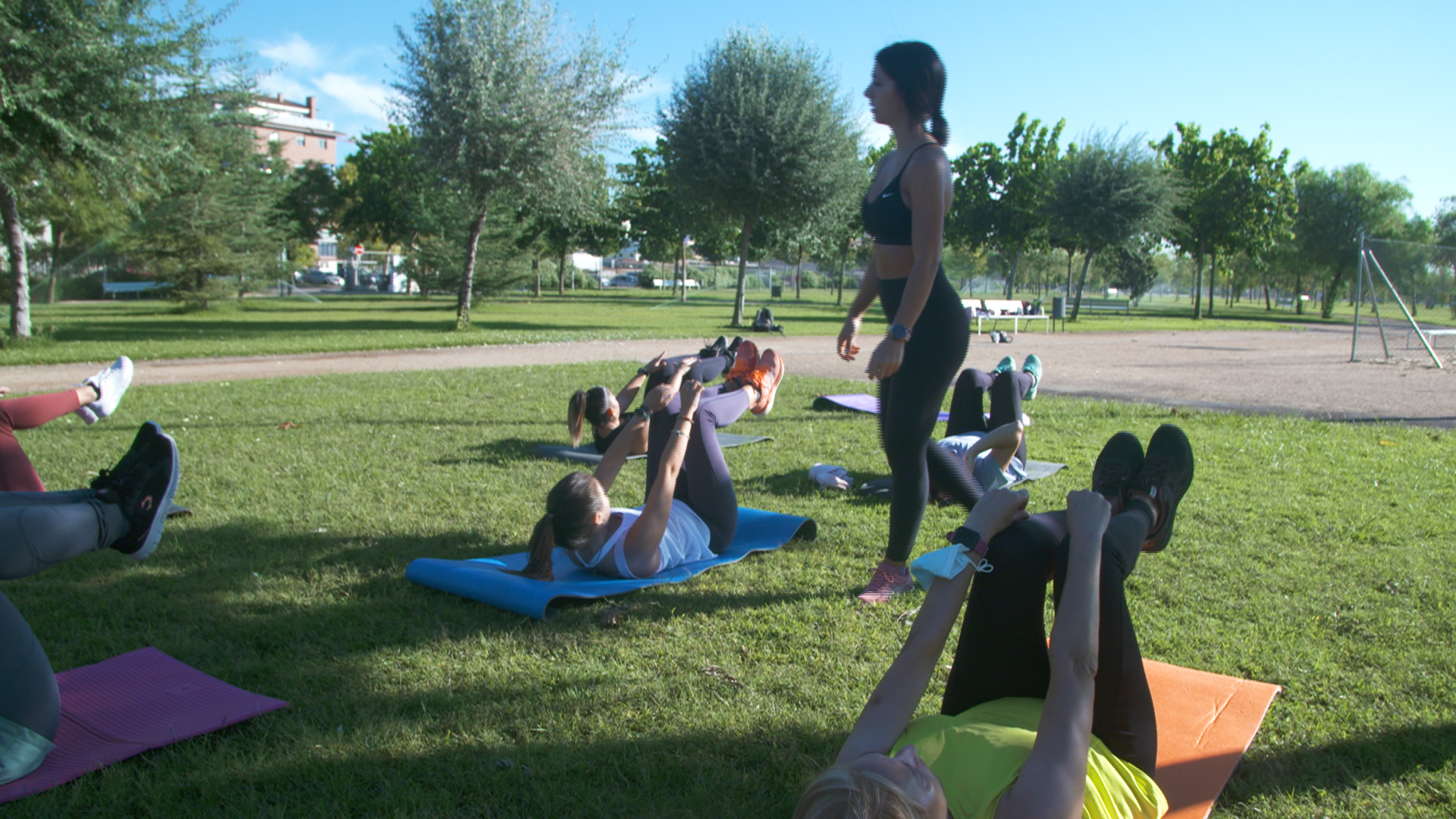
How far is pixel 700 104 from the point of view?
852 inches

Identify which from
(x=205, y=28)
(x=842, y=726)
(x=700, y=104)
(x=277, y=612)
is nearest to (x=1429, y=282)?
(x=700, y=104)

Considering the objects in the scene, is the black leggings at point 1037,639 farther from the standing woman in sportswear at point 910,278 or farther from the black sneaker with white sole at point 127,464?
the black sneaker with white sole at point 127,464

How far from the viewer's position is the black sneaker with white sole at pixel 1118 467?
2.40 metres

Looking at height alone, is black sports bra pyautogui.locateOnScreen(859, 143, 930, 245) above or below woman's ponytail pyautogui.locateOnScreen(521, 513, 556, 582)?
above

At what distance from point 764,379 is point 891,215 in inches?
90.7

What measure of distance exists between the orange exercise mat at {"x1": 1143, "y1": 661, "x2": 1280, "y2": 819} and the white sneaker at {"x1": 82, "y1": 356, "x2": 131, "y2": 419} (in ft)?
15.6

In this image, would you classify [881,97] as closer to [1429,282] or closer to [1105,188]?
[1429,282]

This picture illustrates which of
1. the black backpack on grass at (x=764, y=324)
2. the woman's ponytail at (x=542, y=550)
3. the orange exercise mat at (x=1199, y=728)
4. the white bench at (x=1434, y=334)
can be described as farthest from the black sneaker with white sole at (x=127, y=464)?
the black backpack on grass at (x=764, y=324)

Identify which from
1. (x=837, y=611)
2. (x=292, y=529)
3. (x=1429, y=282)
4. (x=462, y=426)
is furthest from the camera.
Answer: (x=1429, y=282)

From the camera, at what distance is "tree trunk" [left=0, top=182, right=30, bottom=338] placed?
46.3 ft

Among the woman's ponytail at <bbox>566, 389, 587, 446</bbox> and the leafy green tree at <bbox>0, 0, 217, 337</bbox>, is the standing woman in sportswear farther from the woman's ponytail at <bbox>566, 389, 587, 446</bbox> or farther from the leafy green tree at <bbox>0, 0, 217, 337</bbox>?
the leafy green tree at <bbox>0, 0, 217, 337</bbox>

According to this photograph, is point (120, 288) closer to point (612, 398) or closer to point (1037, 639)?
point (612, 398)

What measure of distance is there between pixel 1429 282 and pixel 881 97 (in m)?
17.0

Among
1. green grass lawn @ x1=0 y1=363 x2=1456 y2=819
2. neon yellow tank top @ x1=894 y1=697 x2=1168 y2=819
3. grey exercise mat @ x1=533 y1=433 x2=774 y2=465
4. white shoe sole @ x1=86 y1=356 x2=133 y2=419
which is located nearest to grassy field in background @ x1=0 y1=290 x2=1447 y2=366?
green grass lawn @ x1=0 y1=363 x2=1456 y2=819
